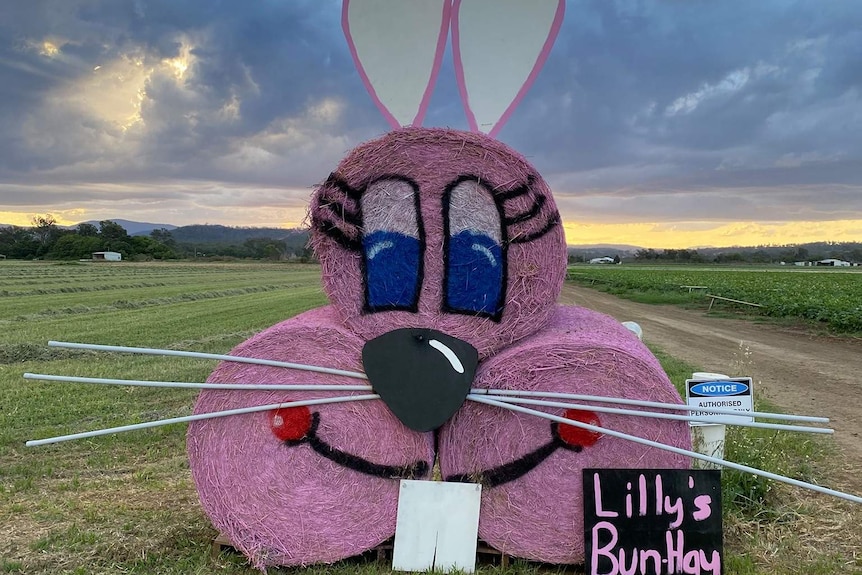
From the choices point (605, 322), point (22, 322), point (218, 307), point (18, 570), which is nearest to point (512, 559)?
point (605, 322)

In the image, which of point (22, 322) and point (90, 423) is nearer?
point (90, 423)

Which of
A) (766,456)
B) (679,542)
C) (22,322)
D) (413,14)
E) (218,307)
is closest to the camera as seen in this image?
(679,542)

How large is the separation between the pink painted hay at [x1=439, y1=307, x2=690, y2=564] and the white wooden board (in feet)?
0.32

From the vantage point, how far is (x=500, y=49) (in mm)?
4121

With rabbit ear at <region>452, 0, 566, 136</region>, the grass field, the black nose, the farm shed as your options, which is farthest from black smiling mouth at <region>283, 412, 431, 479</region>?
the farm shed

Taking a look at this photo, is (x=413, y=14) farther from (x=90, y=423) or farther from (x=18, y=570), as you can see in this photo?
(x=90, y=423)

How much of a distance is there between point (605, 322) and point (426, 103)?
1.70 meters


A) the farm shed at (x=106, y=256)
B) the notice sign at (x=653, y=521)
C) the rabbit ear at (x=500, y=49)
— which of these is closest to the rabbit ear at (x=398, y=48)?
the rabbit ear at (x=500, y=49)

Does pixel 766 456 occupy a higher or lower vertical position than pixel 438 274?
lower

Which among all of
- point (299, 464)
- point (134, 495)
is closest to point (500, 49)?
point (299, 464)

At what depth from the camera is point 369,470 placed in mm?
3443

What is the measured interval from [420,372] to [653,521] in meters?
1.34

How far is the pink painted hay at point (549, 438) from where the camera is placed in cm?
332

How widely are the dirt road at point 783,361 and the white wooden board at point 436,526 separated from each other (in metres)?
2.94
